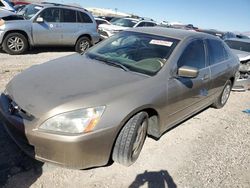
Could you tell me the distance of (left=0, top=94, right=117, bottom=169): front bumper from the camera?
2.67 m

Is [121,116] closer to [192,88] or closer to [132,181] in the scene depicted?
[132,181]

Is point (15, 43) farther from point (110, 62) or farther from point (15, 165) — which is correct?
point (15, 165)

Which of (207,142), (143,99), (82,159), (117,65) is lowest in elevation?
(207,142)

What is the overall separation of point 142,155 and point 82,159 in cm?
112

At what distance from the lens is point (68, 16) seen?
1010 cm

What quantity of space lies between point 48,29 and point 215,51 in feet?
21.1

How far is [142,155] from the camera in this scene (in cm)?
368

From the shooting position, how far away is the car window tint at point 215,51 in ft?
15.8

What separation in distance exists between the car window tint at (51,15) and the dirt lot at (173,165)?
6.50 metres

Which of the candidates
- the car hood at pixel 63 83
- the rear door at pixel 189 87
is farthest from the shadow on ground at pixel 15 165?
the rear door at pixel 189 87

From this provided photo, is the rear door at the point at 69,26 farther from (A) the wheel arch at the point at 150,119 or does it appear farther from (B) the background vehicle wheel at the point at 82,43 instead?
(A) the wheel arch at the point at 150,119

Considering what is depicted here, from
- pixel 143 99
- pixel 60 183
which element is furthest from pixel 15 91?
pixel 143 99

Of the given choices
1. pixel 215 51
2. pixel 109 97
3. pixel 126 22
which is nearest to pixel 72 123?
pixel 109 97

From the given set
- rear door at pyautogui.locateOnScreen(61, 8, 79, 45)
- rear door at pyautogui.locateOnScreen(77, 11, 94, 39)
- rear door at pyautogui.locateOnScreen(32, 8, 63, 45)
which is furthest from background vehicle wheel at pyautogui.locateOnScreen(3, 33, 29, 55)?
rear door at pyautogui.locateOnScreen(77, 11, 94, 39)
